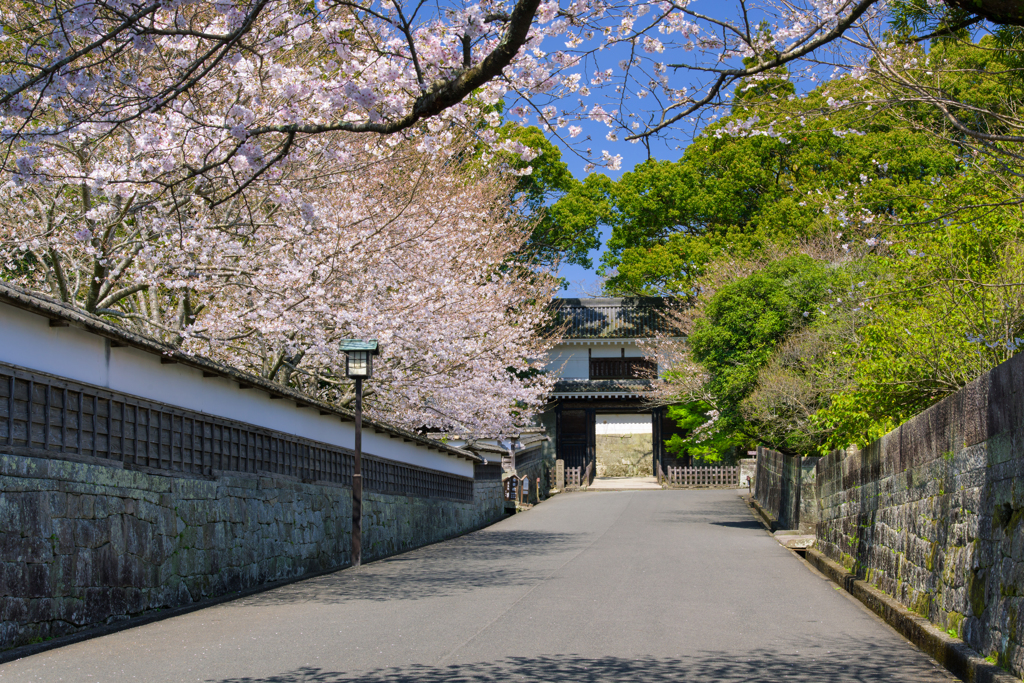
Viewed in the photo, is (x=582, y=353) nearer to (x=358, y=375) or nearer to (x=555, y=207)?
(x=555, y=207)

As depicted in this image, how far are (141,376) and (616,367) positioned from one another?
34.5m

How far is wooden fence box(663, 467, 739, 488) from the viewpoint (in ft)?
134

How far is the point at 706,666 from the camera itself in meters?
6.58

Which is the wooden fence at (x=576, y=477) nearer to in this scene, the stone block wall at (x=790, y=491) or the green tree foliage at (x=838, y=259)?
the green tree foliage at (x=838, y=259)

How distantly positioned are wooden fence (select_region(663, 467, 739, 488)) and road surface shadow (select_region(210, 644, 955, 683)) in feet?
113

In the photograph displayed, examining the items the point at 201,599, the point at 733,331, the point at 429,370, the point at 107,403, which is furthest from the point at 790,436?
the point at 107,403

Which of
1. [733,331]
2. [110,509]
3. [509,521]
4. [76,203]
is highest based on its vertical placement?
[76,203]

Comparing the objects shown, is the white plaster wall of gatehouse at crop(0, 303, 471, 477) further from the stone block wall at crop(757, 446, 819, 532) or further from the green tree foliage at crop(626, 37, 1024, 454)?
the stone block wall at crop(757, 446, 819, 532)

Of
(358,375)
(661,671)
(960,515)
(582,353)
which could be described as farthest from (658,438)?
(661,671)

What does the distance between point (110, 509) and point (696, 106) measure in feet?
21.6

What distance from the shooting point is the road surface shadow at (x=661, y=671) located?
20.2 ft

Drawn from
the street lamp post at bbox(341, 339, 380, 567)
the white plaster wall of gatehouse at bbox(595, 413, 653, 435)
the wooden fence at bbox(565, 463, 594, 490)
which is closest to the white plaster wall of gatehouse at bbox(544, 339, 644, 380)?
the wooden fence at bbox(565, 463, 594, 490)

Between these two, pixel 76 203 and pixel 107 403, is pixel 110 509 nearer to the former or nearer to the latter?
pixel 107 403

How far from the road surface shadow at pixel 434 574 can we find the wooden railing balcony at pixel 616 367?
2396cm
